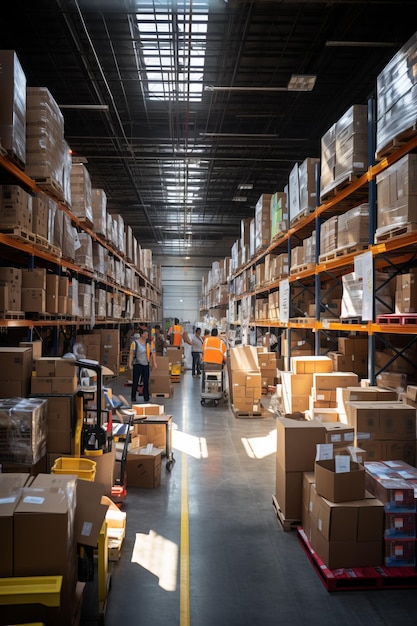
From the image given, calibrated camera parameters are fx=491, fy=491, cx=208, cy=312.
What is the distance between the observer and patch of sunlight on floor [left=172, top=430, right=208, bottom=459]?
748 centimetres

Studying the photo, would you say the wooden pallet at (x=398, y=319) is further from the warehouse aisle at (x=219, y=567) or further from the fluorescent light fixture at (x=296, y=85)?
the fluorescent light fixture at (x=296, y=85)

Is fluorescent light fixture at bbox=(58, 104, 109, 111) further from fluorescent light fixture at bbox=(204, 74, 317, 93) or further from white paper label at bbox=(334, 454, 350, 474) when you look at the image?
white paper label at bbox=(334, 454, 350, 474)

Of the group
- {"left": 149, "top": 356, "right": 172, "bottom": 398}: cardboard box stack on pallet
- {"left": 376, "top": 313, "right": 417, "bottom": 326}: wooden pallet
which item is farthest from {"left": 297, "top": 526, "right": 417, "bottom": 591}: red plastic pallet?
{"left": 149, "top": 356, "right": 172, "bottom": 398}: cardboard box stack on pallet

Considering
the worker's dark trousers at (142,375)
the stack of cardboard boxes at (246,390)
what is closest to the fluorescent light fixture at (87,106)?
the worker's dark trousers at (142,375)

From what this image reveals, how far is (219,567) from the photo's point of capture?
3.99 m

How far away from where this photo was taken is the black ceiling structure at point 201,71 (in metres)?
8.23

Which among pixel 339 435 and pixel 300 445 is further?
pixel 339 435

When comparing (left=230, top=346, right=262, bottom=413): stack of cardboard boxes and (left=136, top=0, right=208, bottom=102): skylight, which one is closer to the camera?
(left=136, top=0, right=208, bottom=102): skylight

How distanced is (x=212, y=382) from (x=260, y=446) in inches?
162

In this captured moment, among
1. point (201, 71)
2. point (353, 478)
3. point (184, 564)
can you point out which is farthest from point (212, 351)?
point (353, 478)

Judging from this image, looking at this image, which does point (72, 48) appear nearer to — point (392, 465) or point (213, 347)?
point (213, 347)

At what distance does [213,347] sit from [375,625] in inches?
346

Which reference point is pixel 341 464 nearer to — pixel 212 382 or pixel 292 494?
pixel 292 494

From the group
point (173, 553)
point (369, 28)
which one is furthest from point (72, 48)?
point (173, 553)
